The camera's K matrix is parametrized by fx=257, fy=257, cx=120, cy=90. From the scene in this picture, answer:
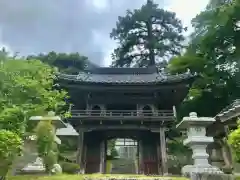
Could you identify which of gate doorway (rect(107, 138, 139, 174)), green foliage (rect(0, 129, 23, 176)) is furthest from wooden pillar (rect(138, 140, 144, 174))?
green foliage (rect(0, 129, 23, 176))

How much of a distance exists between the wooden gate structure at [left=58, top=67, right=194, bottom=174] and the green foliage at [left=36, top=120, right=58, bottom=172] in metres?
8.68

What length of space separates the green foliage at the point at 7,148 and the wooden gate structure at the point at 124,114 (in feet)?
33.2

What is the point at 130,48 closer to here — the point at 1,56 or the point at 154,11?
the point at 154,11

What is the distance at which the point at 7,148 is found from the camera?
6102 millimetres

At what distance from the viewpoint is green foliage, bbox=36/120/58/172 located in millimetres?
7719

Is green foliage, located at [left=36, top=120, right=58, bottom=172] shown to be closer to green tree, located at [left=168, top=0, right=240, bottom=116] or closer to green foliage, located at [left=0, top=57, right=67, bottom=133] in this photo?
green foliage, located at [left=0, top=57, right=67, bottom=133]

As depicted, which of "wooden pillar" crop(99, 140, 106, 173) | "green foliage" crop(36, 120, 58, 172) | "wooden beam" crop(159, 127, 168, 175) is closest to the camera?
"green foliage" crop(36, 120, 58, 172)

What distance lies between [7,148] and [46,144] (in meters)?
1.78

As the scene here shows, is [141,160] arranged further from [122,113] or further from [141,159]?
[122,113]

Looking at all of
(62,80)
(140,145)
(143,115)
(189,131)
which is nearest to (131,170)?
(140,145)

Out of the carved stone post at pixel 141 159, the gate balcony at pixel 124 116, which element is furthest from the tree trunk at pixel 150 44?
the carved stone post at pixel 141 159

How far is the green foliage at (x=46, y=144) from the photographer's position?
772cm

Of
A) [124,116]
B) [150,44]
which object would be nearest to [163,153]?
[124,116]

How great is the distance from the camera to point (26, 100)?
29.2 ft
